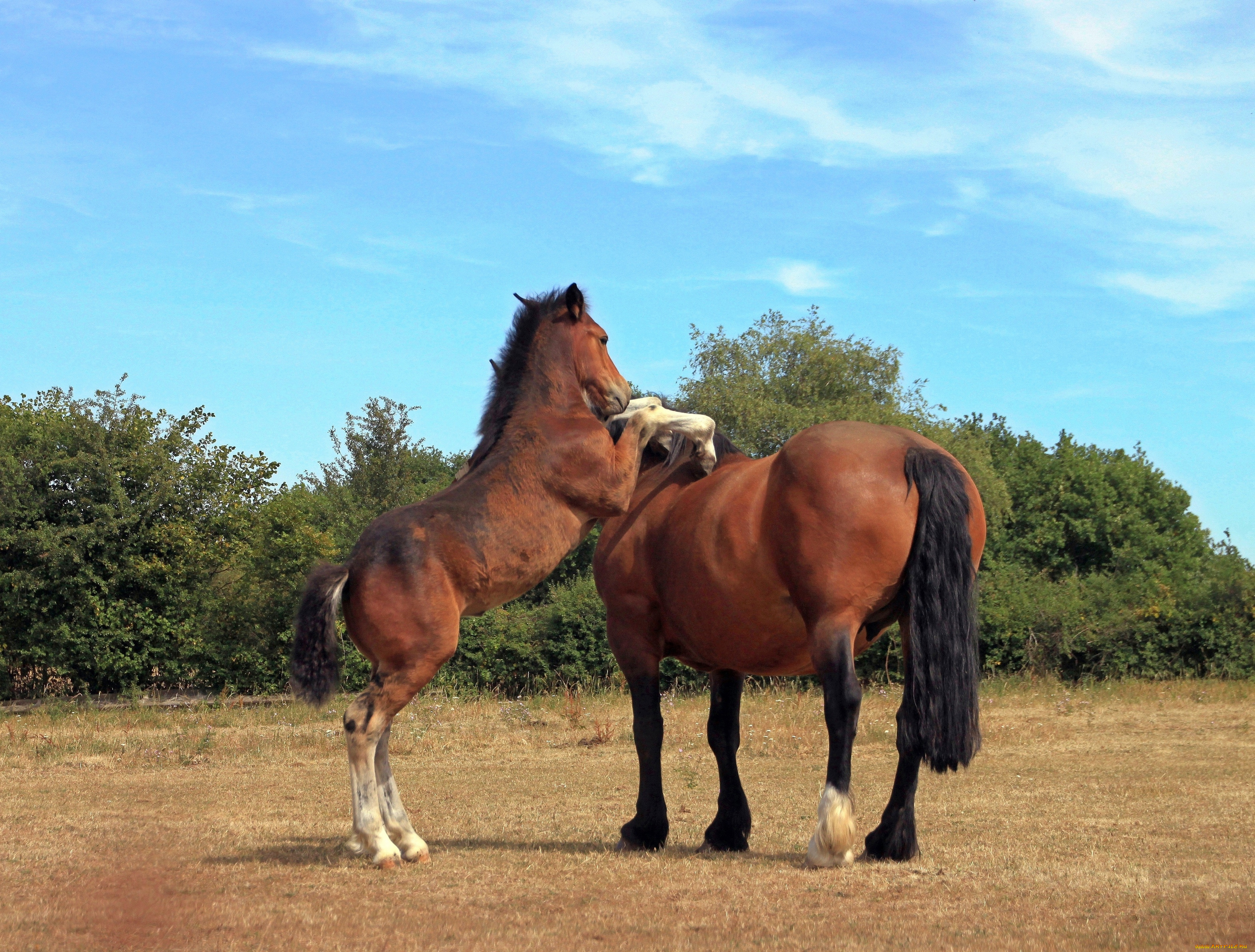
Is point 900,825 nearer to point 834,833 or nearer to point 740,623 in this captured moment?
point 834,833

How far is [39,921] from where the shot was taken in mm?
5473

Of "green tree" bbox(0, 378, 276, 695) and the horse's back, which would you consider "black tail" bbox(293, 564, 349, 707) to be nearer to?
the horse's back

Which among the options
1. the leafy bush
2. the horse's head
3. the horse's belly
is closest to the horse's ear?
the horse's head

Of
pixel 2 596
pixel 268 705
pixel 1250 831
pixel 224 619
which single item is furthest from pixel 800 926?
pixel 2 596

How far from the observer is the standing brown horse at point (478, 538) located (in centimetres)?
673

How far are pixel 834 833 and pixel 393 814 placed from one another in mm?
2709

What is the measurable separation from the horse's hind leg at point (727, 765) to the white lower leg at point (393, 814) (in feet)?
6.45

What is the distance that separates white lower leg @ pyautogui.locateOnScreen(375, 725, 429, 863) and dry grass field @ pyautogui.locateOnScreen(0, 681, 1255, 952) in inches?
5.6

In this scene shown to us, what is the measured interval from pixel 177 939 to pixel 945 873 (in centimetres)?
406

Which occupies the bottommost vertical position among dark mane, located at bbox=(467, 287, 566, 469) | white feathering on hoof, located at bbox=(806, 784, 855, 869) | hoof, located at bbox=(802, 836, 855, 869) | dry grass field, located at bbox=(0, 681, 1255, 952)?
dry grass field, located at bbox=(0, 681, 1255, 952)

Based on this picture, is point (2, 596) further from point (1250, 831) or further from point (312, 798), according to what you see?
point (1250, 831)

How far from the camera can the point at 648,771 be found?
24.8 feet

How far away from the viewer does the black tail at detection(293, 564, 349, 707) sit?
6.82 meters

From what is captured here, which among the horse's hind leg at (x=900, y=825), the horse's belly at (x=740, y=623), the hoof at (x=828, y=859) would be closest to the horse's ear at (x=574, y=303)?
the horse's belly at (x=740, y=623)
